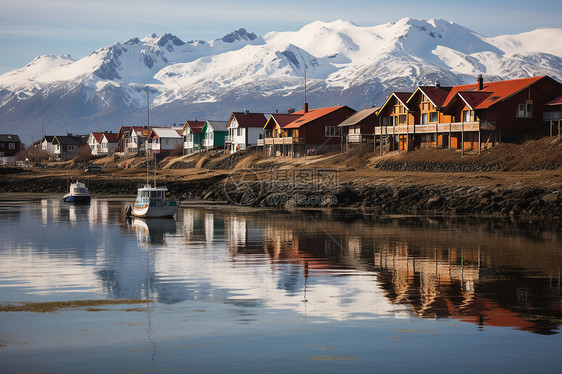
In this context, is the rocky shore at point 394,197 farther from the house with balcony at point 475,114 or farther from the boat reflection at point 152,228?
the boat reflection at point 152,228

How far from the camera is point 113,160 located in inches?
6550

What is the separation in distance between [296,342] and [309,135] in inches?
3794

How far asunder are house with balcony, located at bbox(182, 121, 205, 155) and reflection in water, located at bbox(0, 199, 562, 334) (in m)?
96.0

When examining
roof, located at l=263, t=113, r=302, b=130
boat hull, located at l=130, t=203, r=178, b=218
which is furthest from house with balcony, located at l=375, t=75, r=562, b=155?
boat hull, located at l=130, t=203, r=178, b=218

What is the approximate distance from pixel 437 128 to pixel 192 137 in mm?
76054

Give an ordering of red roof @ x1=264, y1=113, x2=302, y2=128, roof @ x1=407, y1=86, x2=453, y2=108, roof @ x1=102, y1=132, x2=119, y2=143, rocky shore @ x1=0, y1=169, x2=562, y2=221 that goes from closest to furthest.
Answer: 1. rocky shore @ x1=0, y1=169, x2=562, y2=221
2. roof @ x1=407, y1=86, x2=453, y2=108
3. red roof @ x1=264, y1=113, x2=302, y2=128
4. roof @ x1=102, y1=132, x2=119, y2=143

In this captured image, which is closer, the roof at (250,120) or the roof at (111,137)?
the roof at (250,120)

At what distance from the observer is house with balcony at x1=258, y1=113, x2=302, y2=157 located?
379 feet

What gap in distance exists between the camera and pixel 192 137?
506ft

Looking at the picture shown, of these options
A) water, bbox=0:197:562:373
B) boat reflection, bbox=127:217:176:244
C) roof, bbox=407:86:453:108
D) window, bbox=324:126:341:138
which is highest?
roof, bbox=407:86:453:108

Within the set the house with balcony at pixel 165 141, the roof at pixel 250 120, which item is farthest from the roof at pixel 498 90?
the house with balcony at pixel 165 141

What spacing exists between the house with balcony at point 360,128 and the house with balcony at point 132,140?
6662 cm

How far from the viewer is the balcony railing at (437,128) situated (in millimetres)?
80938

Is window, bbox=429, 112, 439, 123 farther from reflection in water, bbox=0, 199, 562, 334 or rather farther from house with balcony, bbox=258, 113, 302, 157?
reflection in water, bbox=0, 199, 562, 334
